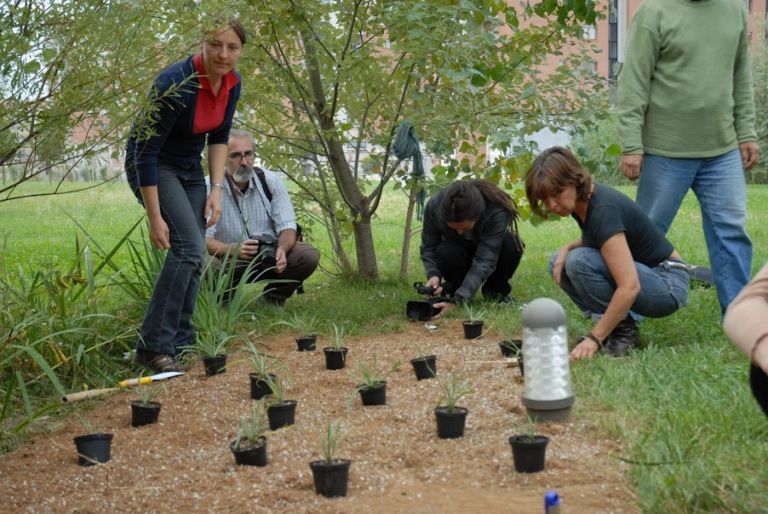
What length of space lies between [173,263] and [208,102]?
0.77m

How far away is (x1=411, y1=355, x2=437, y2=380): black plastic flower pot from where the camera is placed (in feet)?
13.5

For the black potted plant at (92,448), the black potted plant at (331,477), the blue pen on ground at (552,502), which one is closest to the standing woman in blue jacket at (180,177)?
the black potted plant at (92,448)

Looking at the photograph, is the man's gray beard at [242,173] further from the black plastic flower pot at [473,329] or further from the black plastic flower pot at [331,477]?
the black plastic flower pot at [331,477]

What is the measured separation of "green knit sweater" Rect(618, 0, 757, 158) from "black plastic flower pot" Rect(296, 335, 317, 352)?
1.86 meters

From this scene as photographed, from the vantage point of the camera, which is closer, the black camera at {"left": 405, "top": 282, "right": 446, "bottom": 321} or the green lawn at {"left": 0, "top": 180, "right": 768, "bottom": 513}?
the green lawn at {"left": 0, "top": 180, "right": 768, "bottom": 513}

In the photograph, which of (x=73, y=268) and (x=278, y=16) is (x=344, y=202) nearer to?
(x=278, y=16)

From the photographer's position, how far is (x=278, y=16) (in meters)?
6.08

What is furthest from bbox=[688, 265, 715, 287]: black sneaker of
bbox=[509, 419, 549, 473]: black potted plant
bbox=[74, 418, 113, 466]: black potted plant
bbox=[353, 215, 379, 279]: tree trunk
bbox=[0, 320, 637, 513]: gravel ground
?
bbox=[74, 418, 113, 466]: black potted plant

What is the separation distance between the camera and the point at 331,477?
107 inches

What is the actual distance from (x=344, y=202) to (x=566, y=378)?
13.5 ft

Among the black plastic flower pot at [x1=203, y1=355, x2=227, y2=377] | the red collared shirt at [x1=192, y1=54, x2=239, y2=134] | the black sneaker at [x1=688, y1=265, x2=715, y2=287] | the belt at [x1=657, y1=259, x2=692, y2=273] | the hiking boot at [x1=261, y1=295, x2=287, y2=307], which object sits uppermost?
Answer: the red collared shirt at [x1=192, y1=54, x2=239, y2=134]

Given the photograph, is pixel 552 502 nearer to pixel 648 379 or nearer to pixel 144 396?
pixel 648 379

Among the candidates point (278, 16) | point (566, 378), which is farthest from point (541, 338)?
point (278, 16)

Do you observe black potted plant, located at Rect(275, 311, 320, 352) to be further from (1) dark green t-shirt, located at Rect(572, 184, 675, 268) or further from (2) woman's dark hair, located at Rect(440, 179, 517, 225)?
(1) dark green t-shirt, located at Rect(572, 184, 675, 268)
